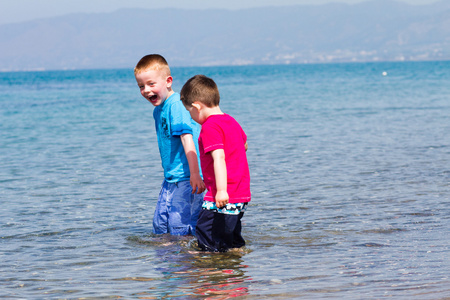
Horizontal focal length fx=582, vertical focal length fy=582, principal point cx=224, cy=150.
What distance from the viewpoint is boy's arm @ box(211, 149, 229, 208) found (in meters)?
4.60

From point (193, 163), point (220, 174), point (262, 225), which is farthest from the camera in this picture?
point (262, 225)

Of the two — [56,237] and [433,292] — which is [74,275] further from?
[433,292]

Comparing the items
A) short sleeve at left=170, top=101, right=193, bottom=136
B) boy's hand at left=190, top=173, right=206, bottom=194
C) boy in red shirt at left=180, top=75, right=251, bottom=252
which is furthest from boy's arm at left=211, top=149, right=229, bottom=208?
short sleeve at left=170, top=101, right=193, bottom=136

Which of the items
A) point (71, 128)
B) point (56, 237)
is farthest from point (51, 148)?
point (56, 237)

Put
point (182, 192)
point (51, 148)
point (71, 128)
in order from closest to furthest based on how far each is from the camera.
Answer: point (182, 192)
point (51, 148)
point (71, 128)

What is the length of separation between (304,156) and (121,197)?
4565 mm

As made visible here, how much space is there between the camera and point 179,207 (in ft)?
17.8

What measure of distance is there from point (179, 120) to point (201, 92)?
1.52ft

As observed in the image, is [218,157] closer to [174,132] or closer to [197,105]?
[197,105]

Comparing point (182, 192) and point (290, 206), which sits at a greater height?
point (182, 192)

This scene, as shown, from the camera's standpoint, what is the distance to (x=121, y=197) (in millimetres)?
8570

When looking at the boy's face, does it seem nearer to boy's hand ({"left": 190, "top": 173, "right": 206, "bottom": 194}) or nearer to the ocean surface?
boy's hand ({"left": 190, "top": 173, "right": 206, "bottom": 194})

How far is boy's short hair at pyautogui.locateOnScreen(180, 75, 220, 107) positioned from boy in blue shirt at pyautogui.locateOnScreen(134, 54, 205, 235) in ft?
1.18

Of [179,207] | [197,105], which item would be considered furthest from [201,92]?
[179,207]
